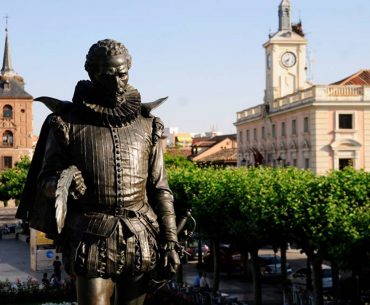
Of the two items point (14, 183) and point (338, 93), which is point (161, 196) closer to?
point (338, 93)

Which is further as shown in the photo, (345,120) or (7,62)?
(7,62)

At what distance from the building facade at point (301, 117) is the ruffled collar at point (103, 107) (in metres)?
39.0

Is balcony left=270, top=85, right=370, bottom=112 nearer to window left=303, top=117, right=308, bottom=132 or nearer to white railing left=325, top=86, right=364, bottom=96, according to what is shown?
white railing left=325, top=86, right=364, bottom=96

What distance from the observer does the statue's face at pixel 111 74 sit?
6008 millimetres

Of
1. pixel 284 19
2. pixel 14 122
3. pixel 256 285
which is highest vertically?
pixel 284 19

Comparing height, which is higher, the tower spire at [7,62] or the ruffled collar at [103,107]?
the tower spire at [7,62]

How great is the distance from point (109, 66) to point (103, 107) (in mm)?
340

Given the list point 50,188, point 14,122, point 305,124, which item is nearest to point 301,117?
point 305,124

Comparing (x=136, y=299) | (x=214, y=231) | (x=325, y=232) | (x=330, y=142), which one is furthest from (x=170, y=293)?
(x=330, y=142)

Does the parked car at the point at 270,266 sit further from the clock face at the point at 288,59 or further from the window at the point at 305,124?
the clock face at the point at 288,59

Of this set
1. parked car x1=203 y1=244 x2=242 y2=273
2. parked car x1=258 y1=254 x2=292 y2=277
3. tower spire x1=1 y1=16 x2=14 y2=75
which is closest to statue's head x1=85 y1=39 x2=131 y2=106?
parked car x1=258 y1=254 x2=292 y2=277

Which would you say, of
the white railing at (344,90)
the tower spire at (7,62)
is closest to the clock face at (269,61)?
the white railing at (344,90)

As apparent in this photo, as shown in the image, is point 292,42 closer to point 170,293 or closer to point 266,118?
point 266,118

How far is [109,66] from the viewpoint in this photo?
600cm
